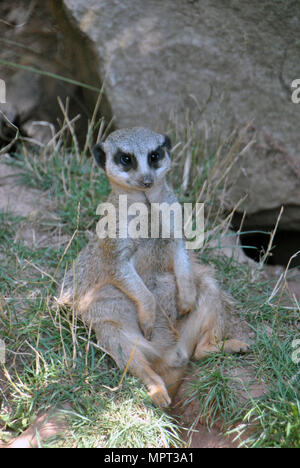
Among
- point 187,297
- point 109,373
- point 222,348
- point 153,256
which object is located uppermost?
point 153,256

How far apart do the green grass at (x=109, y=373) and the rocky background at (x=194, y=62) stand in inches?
42.2

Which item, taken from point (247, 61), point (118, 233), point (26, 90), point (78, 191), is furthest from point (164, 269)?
point (26, 90)

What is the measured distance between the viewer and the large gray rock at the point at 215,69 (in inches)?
185

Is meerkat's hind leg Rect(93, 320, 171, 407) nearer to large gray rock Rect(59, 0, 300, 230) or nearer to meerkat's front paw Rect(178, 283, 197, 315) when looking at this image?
meerkat's front paw Rect(178, 283, 197, 315)

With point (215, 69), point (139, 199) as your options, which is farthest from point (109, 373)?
point (215, 69)

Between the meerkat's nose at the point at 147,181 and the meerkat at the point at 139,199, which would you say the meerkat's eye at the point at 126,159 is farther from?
the meerkat's nose at the point at 147,181

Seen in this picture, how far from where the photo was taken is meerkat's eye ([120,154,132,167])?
331cm

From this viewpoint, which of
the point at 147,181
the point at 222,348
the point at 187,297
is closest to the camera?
the point at 147,181

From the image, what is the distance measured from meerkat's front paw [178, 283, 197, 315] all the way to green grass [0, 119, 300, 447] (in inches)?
13.6

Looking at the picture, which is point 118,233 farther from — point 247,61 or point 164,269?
point 247,61

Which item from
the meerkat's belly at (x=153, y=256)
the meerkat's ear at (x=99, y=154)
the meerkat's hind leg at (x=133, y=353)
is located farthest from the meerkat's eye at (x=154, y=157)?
the meerkat's hind leg at (x=133, y=353)

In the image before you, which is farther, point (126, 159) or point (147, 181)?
point (126, 159)

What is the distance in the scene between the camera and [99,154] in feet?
11.3

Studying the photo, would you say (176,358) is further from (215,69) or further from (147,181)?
(215,69)
